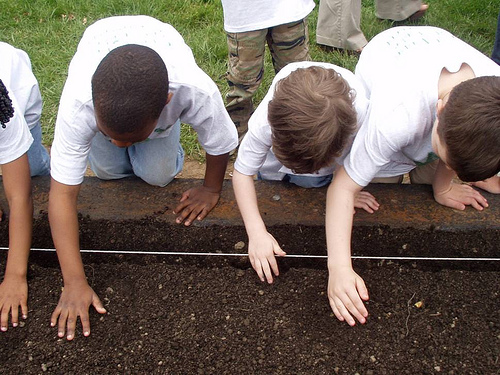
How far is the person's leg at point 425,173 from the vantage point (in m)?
2.59

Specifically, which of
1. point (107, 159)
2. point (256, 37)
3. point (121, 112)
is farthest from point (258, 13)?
point (121, 112)

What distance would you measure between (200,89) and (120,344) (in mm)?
965

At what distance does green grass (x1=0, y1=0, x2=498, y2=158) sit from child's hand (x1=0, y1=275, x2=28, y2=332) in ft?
6.16

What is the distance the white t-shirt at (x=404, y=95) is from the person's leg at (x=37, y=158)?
147cm

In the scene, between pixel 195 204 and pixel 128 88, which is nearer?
pixel 128 88

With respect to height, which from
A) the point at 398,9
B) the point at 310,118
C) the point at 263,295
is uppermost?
the point at 310,118

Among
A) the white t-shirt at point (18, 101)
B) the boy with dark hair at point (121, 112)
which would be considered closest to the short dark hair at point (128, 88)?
the boy with dark hair at point (121, 112)

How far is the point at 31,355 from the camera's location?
6.04ft

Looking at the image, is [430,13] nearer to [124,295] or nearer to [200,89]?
[200,89]

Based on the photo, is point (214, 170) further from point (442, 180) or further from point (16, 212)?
point (442, 180)

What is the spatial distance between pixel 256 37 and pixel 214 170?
87 cm

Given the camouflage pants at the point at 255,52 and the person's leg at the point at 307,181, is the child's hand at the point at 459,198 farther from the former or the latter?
the camouflage pants at the point at 255,52

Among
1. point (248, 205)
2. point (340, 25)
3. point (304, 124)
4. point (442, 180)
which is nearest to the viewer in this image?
point (304, 124)

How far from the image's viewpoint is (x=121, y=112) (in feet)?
5.39
